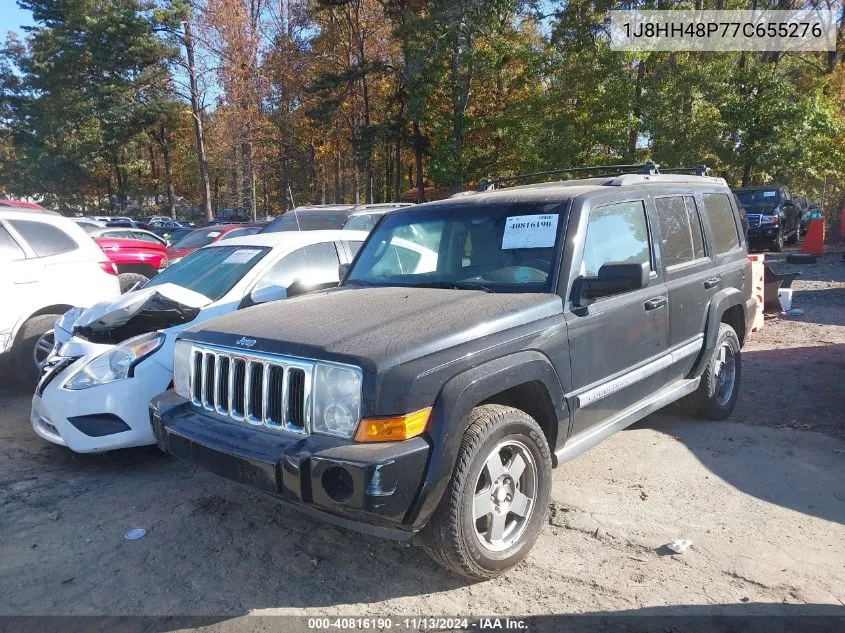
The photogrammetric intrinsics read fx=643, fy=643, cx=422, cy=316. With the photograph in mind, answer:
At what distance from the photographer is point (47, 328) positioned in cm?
653

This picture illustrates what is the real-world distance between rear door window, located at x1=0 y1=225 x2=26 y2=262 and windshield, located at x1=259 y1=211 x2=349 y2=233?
12.8 feet

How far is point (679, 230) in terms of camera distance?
468cm

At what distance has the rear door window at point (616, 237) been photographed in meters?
3.84

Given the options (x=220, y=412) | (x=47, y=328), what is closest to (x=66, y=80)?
(x=47, y=328)

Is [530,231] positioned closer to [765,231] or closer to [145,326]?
[145,326]

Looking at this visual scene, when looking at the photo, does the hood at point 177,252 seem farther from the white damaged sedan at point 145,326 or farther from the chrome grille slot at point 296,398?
the chrome grille slot at point 296,398

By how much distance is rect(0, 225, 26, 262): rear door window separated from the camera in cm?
653

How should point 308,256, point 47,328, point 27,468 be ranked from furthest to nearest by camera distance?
point 47,328
point 308,256
point 27,468

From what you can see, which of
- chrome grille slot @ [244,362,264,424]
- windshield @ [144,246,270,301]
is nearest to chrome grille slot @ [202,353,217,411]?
chrome grille slot @ [244,362,264,424]

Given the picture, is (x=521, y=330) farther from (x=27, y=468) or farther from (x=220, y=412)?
(x=27, y=468)

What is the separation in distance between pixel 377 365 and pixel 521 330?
86 centimetres

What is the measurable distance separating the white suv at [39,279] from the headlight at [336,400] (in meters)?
4.80

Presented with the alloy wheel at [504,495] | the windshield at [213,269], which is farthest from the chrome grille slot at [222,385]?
the windshield at [213,269]

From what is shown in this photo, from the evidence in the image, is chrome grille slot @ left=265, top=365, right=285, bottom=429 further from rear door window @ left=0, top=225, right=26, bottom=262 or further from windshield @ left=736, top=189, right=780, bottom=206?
windshield @ left=736, top=189, right=780, bottom=206
